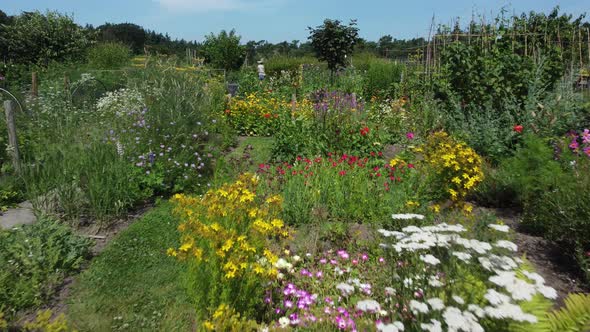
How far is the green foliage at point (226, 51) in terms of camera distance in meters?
26.7

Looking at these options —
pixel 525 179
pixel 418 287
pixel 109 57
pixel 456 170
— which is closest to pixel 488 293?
pixel 418 287

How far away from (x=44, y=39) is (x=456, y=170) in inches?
916

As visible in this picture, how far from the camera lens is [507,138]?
6.09 m

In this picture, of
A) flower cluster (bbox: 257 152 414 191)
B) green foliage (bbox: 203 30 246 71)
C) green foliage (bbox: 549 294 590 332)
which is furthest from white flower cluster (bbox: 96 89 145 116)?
green foliage (bbox: 203 30 246 71)

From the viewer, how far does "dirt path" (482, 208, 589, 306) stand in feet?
10.7

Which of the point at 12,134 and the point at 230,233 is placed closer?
the point at 230,233

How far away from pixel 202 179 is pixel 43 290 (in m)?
2.88

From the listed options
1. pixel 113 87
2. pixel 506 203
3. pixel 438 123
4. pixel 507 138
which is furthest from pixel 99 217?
pixel 113 87

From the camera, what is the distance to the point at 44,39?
21.5 meters

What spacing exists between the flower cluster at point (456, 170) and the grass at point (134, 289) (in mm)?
2887

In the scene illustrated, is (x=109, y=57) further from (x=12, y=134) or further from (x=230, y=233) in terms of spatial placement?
(x=230, y=233)

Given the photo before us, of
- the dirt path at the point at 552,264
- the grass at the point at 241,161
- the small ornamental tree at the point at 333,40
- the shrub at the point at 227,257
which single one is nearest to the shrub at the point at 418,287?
the shrub at the point at 227,257

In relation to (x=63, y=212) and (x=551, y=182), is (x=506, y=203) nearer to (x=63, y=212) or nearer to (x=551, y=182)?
(x=551, y=182)

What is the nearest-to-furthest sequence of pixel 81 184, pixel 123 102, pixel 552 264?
pixel 552 264 → pixel 81 184 → pixel 123 102
